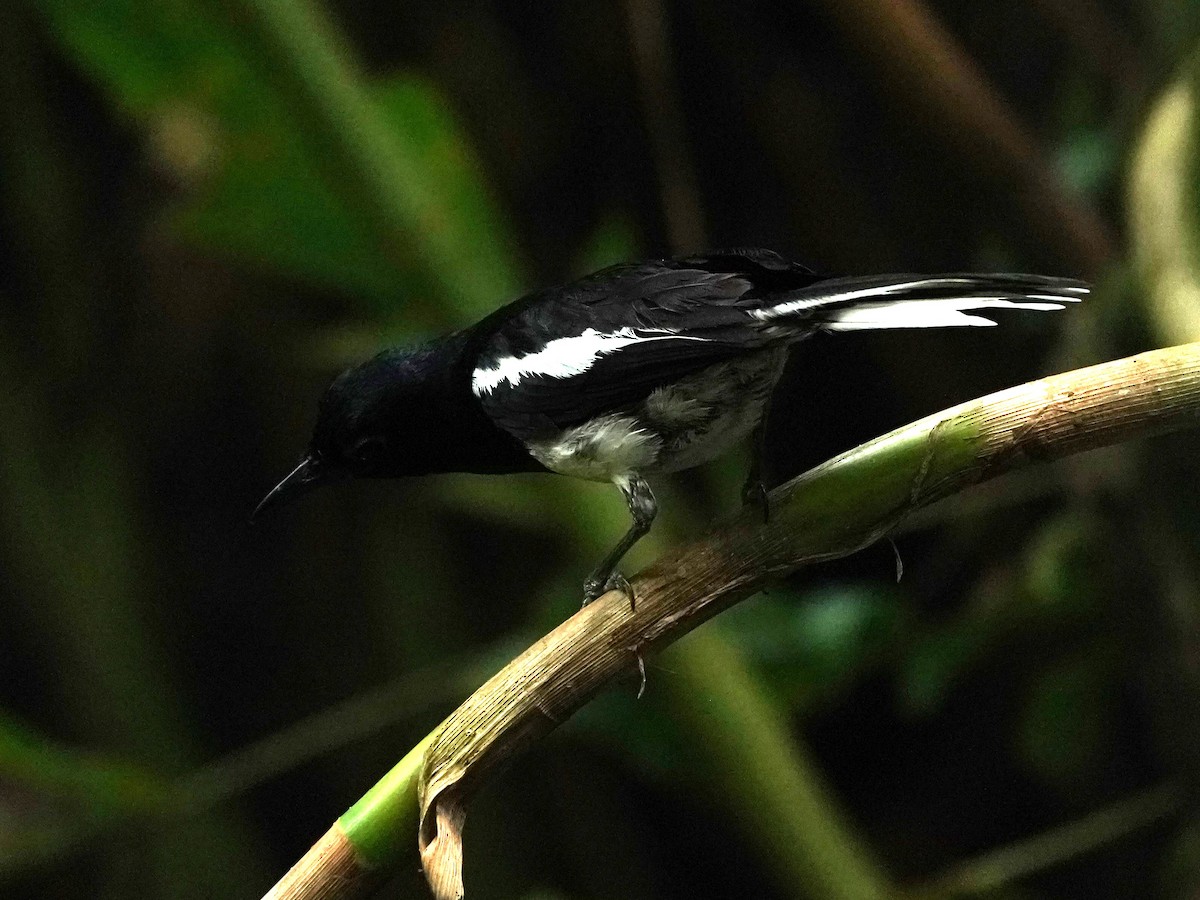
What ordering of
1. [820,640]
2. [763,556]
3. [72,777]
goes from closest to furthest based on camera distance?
1. [763,556]
2. [72,777]
3. [820,640]

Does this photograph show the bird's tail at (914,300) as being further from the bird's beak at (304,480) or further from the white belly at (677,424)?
the bird's beak at (304,480)

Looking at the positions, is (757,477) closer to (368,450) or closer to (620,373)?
(620,373)

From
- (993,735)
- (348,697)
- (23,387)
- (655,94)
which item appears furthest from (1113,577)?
(23,387)

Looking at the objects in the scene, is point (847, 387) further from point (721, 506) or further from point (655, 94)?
point (655, 94)

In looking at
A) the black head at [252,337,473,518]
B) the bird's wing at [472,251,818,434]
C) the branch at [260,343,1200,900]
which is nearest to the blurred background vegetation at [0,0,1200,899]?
the black head at [252,337,473,518]

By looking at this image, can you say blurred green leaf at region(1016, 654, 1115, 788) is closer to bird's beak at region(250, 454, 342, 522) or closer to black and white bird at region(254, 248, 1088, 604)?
black and white bird at region(254, 248, 1088, 604)

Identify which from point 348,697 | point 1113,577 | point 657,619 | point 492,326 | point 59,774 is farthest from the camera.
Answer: point 348,697

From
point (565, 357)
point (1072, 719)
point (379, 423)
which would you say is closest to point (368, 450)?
point (379, 423)
